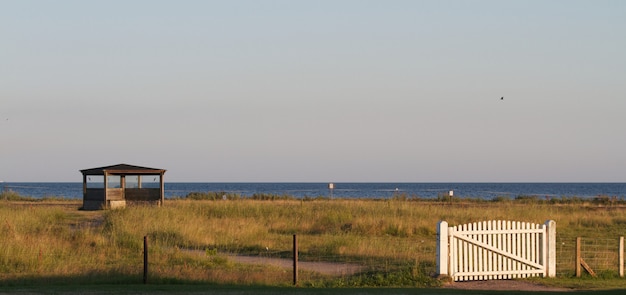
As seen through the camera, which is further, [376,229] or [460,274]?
[376,229]

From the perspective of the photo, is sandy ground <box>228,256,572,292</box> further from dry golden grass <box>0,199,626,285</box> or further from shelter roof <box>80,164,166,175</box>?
shelter roof <box>80,164,166,175</box>

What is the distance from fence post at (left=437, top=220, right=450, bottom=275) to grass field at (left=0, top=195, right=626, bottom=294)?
0.37 meters

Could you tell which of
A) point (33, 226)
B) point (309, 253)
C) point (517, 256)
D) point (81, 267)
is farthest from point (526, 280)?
point (33, 226)

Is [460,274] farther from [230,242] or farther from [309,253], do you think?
[230,242]

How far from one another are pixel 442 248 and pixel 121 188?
32072 mm

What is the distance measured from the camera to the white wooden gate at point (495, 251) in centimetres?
1969

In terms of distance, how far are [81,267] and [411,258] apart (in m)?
8.95

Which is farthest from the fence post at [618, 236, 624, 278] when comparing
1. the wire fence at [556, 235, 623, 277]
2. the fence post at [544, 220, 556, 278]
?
the fence post at [544, 220, 556, 278]

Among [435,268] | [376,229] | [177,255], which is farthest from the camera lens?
[376,229]

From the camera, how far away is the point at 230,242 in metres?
29.3

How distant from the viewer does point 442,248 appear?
769 inches

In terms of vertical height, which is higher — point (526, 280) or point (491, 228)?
point (491, 228)

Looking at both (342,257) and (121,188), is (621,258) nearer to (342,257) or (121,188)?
(342,257)

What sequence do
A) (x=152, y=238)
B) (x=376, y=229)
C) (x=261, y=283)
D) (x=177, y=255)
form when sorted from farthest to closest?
(x=376, y=229), (x=152, y=238), (x=177, y=255), (x=261, y=283)
